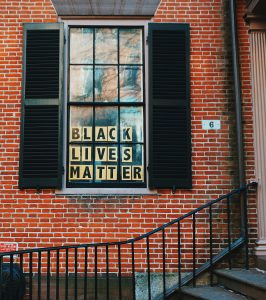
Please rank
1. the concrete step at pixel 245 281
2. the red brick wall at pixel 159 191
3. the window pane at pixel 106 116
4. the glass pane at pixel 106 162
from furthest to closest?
the window pane at pixel 106 116, the glass pane at pixel 106 162, the red brick wall at pixel 159 191, the concrete step at pixel 245 281

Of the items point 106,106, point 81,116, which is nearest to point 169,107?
point 106,106

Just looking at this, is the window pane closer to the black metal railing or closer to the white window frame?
the white window frame

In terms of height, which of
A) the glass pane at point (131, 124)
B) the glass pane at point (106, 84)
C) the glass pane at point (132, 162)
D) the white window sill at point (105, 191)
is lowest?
the white window sill at point (105, 191)

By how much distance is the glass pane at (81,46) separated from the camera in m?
6.23

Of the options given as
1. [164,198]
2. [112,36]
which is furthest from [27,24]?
[164,198]

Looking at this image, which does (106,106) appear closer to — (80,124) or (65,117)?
(80,124)

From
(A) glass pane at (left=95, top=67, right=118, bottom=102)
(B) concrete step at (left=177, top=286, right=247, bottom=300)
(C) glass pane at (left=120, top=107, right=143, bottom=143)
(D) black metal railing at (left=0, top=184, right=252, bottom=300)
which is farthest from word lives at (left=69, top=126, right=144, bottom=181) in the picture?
(B) concrete step at (left=177, top=286, right=247, bottom=300)

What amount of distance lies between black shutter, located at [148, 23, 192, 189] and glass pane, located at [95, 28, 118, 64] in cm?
55

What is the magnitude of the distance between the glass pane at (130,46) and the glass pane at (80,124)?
924 mm

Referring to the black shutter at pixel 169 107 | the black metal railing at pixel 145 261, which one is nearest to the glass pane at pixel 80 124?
the black shutter at pixel 169 107

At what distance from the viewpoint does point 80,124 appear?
Result: 19.9ft

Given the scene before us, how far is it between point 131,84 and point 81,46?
93 centimetres

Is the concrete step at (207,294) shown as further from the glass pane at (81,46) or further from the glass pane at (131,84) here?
the glass pane at (81,46)

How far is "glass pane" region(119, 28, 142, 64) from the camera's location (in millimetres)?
6246
